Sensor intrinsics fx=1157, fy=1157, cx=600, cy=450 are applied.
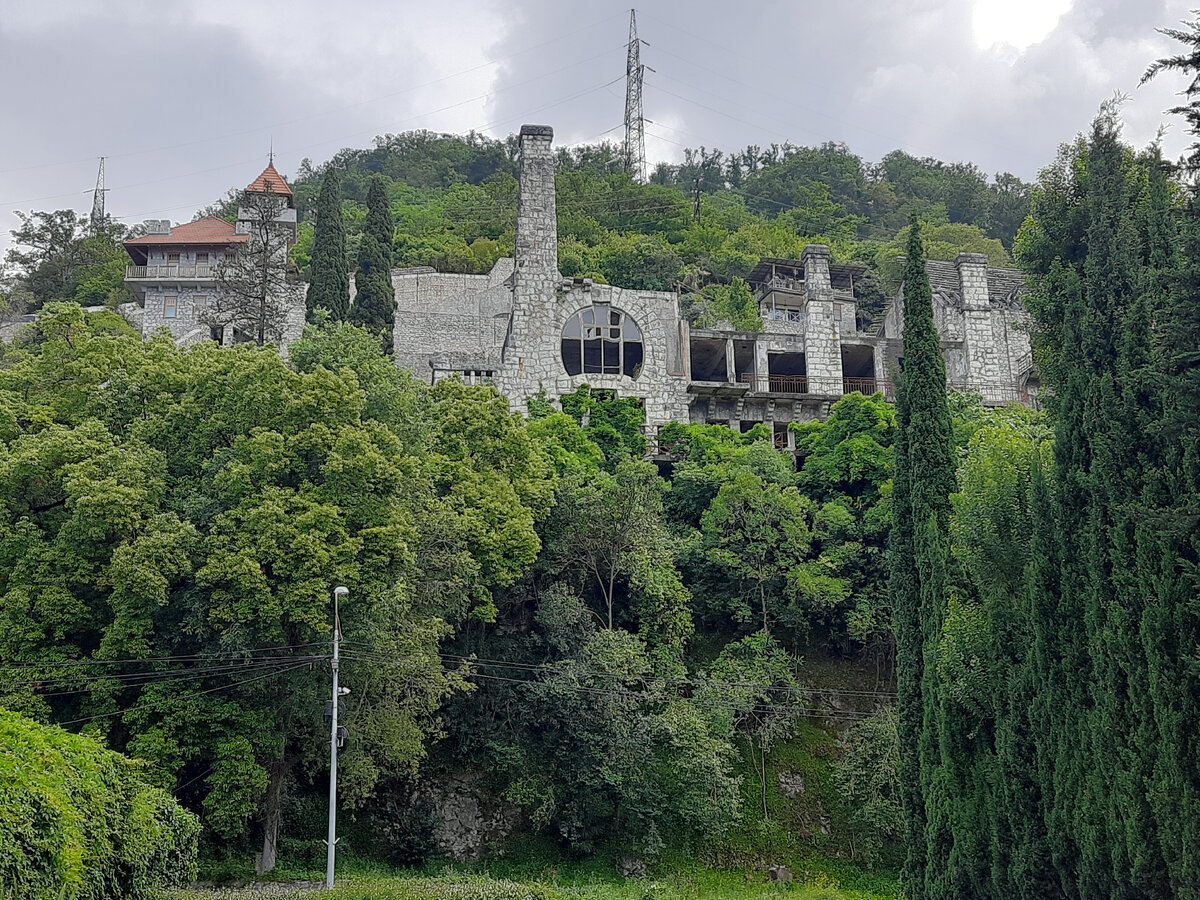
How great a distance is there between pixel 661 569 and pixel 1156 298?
1670 centimetres

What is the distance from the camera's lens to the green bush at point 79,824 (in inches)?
439

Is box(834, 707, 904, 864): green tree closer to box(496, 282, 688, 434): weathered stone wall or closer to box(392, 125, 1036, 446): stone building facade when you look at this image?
box(392, 125, 1036, 446): stone building facade

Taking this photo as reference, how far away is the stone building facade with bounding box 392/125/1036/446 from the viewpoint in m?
39.4

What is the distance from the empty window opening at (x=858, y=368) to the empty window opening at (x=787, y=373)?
63.2 inches

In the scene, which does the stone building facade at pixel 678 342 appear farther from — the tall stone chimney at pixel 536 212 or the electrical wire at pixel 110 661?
the electrical wire at pixel 110 661

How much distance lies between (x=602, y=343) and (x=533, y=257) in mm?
3854

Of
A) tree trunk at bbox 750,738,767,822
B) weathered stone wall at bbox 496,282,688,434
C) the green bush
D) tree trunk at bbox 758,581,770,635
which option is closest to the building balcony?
weathered stone wall at bbox 496,282,688,434

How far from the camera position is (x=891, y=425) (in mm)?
34719

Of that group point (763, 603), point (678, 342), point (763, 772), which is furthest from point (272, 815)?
point (678, 342)

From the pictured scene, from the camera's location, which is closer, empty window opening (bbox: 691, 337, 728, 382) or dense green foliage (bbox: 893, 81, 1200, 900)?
dense green foliage (bbox: 893, 81, 1200, 900)

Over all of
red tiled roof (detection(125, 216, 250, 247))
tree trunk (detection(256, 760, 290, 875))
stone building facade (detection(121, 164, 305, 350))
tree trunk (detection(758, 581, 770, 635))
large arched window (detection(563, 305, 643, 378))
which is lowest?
tree trunk (detection(256, 760, 290, 875))

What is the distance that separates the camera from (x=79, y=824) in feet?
41.4

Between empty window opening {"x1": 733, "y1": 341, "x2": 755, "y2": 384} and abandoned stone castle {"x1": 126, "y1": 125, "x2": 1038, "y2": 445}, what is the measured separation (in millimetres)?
54

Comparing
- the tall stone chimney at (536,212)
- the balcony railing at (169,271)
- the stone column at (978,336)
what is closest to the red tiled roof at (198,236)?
the balcony railing at (169,271)
